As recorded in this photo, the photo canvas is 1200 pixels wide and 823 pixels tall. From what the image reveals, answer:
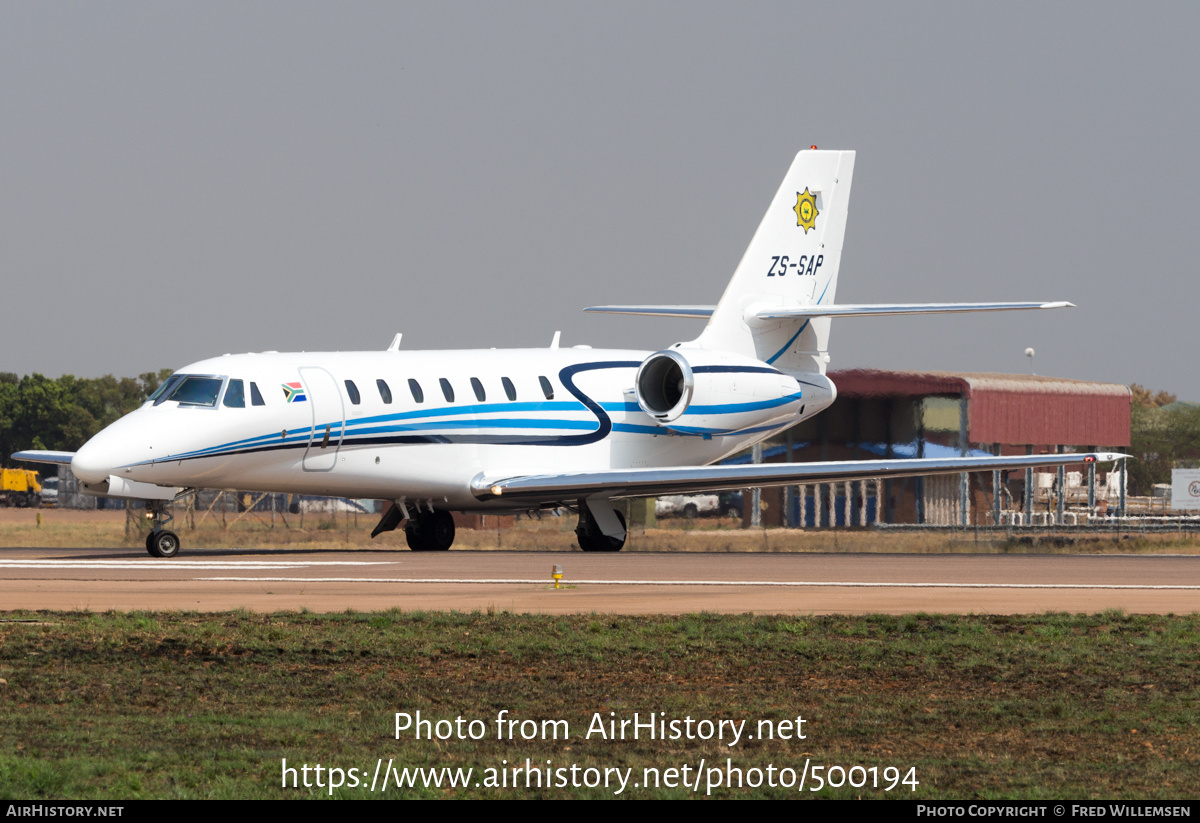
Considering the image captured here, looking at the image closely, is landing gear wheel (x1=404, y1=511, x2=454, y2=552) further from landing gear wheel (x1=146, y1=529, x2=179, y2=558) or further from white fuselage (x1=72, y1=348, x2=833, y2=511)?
landing gear wheel (x1=146, y1=529, x2=179, y2=558)

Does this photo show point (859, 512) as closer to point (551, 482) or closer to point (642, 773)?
point (551, 482)

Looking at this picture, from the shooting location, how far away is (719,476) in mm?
28703

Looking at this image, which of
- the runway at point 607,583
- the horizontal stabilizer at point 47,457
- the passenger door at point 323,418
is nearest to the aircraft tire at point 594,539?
the runway at point 607,583

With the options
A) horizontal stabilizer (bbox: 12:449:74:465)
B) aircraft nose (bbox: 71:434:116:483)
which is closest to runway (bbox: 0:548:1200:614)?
aircraft nose (bbox: 71:434:116:483)

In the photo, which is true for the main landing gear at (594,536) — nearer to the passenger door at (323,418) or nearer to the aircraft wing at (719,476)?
the aircraft wing at (719,476)

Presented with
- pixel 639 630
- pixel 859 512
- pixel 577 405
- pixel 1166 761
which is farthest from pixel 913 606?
pixel 859 512

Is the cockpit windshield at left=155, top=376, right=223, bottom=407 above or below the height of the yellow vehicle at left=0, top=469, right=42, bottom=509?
above

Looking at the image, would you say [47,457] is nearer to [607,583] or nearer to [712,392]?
[712,392]

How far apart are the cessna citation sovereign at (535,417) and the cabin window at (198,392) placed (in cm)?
3

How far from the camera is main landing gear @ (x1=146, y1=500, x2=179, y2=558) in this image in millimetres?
26297

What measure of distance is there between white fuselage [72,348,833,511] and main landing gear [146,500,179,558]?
80 centimetres

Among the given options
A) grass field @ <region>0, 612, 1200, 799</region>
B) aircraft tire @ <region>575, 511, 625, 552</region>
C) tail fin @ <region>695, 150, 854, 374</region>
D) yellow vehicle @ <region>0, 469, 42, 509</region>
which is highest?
tail fin @ <region>695, 150, 854, 374</region>

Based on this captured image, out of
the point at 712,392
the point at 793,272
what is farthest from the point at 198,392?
the point at 793,272

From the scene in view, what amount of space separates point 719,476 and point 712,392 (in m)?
4.26
